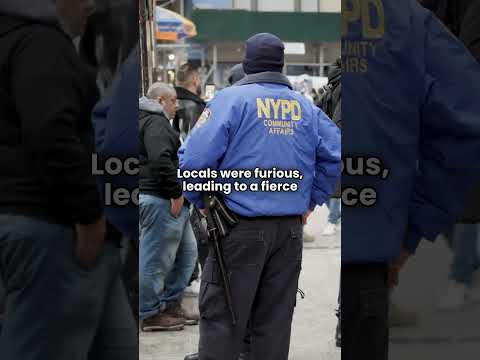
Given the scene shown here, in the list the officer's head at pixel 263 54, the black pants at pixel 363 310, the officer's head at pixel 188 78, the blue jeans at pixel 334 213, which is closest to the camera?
the black pants at pixel 363 310

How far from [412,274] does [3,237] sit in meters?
1.16

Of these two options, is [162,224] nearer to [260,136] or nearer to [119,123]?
[260,136]

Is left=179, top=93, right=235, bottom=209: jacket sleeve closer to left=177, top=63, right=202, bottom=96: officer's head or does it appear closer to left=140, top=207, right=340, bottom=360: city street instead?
left=140, top=207, right=340, bottom=360: city street

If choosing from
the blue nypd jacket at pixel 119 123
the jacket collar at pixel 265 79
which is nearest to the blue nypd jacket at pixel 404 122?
the blue nypd jacket at pixel 119 123

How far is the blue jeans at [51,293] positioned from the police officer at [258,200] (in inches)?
49.9

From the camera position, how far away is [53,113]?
6.68 feet

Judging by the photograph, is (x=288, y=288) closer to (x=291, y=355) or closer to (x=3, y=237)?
(x=291, y=355)

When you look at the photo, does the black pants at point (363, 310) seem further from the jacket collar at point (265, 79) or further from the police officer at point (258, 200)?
the jacket collar at point (265, 79)

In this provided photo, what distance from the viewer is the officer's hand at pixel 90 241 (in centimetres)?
218

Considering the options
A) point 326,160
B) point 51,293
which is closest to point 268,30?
point 326,160

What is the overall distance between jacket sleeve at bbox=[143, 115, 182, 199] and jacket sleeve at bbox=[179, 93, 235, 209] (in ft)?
4.82

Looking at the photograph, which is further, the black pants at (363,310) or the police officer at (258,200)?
the police officer at (258,200)

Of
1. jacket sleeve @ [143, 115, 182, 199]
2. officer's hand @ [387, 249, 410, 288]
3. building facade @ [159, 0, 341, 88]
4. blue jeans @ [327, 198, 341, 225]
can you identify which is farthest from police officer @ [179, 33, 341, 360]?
building facade @ [159, 0, 341, 88]

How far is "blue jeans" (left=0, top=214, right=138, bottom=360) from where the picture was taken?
214cm
